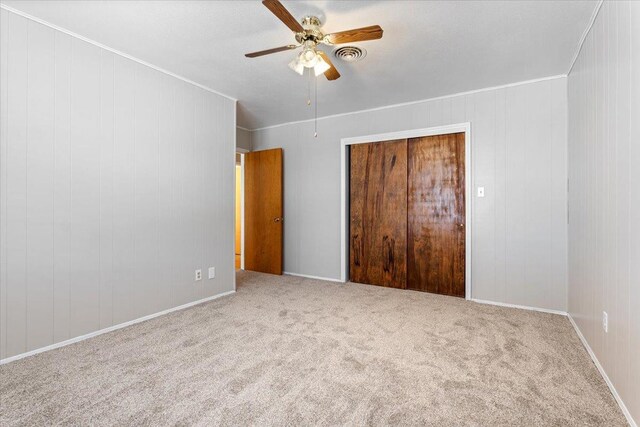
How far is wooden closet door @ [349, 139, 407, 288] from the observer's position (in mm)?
4078

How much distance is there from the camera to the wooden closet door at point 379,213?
408cm

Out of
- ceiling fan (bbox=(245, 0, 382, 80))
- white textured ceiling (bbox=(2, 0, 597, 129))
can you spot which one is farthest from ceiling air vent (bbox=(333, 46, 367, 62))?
ceiling fan (bbox=(245, 0, 382, 80))

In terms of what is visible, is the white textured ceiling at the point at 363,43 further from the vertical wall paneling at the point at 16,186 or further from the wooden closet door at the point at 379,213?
the wooden closet door at the point at 379,213

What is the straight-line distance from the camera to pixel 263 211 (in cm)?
502

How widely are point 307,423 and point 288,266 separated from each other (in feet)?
11.3

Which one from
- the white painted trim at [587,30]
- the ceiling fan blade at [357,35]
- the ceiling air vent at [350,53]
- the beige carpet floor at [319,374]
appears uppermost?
the ceiling air vent at [350,53]

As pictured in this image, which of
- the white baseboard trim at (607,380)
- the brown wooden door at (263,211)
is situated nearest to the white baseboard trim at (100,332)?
the brown wooden door at (263,211)

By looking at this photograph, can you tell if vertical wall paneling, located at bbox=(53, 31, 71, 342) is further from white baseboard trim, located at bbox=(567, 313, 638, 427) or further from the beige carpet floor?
white baseboard trim, located at bbox=(567, 313, 638, 427)

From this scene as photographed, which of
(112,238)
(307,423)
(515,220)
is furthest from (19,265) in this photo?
(515,220)

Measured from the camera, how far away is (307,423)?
5.04 ft

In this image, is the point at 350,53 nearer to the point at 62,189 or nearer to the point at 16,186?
the point at 62,189

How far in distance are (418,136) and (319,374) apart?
3.07m

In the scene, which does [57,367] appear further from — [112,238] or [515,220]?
[515,220]

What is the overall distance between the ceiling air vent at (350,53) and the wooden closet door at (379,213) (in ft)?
5.15
